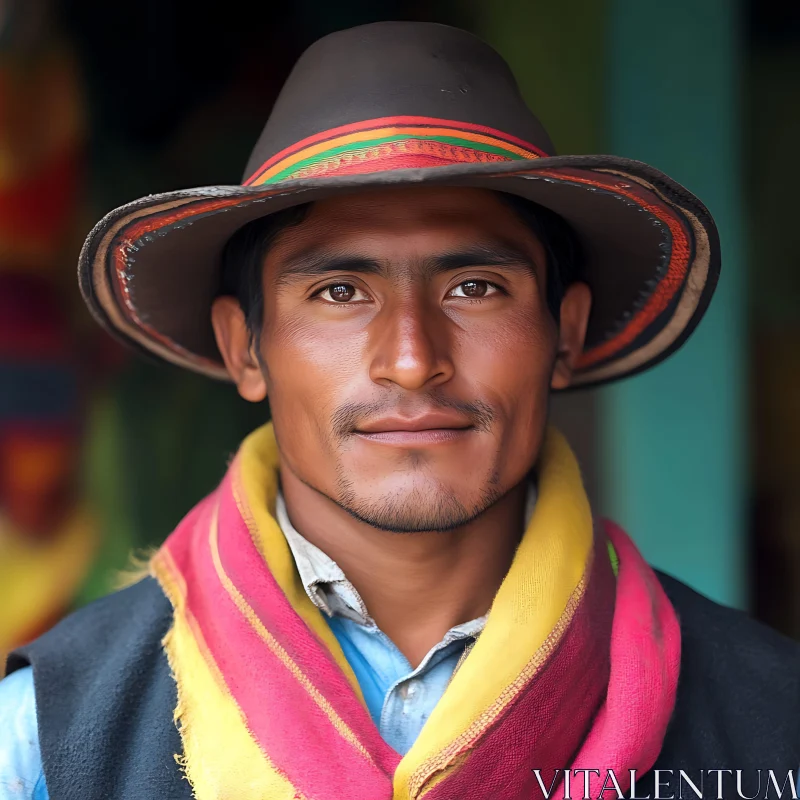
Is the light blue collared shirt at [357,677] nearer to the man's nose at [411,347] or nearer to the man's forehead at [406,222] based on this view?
the man's nose at [411,347]

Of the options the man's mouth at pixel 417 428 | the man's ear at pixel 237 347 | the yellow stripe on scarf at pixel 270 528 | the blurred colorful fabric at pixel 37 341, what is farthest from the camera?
the blurred colorful fabric at pixel 37 341

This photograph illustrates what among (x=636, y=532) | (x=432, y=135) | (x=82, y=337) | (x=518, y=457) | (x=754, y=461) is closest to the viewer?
(x=432, y=135)

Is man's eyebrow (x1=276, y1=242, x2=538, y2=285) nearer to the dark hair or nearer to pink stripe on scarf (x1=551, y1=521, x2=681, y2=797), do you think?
the dark hair

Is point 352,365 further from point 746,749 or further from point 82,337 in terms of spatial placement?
point 82,337

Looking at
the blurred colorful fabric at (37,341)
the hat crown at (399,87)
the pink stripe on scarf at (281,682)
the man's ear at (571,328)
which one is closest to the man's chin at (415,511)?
the pink stripe on scarf at (281,682)

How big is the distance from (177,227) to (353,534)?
0.61 metres

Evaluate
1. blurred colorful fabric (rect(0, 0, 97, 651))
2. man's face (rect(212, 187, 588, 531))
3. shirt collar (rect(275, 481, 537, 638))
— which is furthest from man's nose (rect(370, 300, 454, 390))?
blurred colorful fabric (rect(0, 0, 97, 651))

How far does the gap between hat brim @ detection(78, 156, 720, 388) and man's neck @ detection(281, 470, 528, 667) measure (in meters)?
0.48

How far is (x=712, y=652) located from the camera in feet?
5.82

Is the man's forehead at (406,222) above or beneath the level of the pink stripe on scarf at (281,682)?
above

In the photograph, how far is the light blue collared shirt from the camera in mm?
1558

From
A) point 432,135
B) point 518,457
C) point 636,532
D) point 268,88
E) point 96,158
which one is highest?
point 268,88

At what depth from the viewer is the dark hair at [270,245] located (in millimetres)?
1714

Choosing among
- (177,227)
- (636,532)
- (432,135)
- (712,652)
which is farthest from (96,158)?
(712,652)
